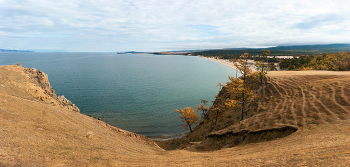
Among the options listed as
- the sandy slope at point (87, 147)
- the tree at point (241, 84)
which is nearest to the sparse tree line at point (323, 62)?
the tree at point (241, 84)

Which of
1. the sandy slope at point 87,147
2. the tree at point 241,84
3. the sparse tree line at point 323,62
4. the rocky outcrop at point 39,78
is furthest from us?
the sparse tree line at point 323,62

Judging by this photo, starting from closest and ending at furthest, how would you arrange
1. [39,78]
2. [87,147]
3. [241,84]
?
[87,147] → [241,84] → [39,78]

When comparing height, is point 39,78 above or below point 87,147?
above

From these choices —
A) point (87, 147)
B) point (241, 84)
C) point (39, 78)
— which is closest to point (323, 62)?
point (241, 84)

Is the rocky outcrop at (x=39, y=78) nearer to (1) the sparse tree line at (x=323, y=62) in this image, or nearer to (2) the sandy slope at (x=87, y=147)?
(2) the sandy slope at (x=87, y=147)

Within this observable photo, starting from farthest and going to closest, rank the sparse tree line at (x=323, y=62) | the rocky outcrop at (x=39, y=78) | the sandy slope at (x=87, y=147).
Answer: the sparse tree line at (x=323, y=62) → the rocky outcrop at (x=39, y=78) → the sandy slope at (x=87, y=147)

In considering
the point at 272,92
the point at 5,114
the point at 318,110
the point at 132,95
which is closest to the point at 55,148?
the point at 5,114

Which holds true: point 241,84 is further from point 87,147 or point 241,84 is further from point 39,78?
Result: point 39,78

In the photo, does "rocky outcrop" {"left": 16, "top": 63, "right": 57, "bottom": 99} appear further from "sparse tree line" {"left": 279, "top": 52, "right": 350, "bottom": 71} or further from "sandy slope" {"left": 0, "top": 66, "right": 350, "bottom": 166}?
"sparse tree line" {"left": 279, "top": 52, "right": 350, "bottom": 71}

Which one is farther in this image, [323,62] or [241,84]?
[323,62]
